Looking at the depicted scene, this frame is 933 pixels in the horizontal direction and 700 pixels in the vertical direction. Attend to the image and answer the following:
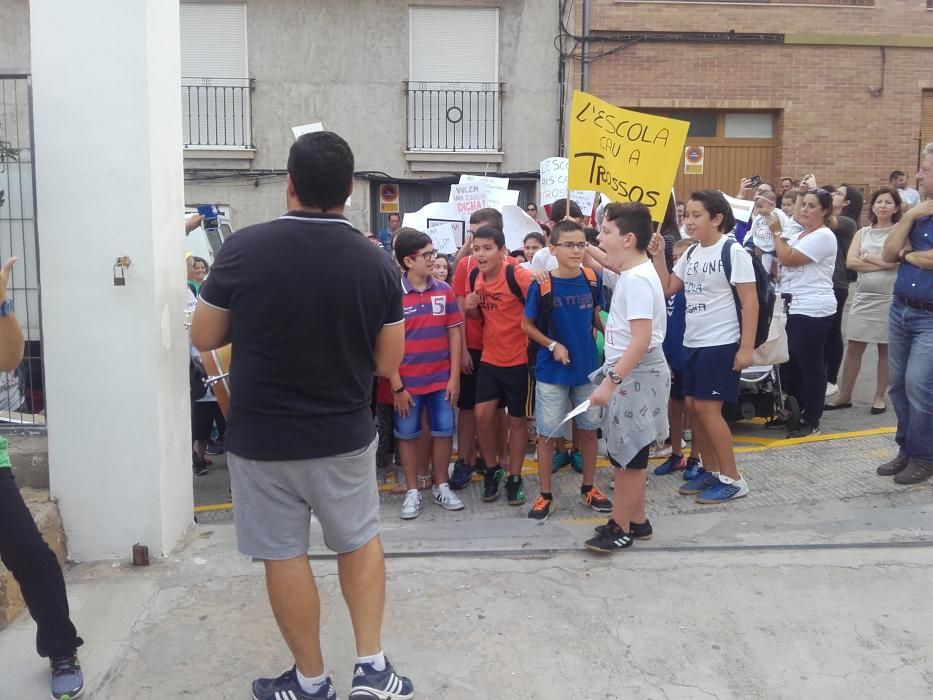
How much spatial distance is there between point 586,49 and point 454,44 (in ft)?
7.91

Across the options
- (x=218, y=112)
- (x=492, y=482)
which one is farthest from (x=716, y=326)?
(x=218, y=112)

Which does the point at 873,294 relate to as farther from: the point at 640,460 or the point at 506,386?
the point at 640,460

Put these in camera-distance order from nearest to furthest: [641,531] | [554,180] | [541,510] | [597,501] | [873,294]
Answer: [641,531] < [541,510] < [597,501] < [873,294] < [554,180]

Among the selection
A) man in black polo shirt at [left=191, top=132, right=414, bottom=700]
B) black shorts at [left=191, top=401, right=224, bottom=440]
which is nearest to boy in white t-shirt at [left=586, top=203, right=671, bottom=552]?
man in black polo shirt at [left=191, top=132, right=414, bottom=700]

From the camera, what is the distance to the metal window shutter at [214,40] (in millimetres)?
15891

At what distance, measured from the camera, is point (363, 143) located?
16422 millimetres

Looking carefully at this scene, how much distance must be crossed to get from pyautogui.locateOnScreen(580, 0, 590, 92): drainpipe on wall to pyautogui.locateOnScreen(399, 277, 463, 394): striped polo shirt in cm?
1147

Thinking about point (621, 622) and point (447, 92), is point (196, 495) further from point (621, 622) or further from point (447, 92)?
point (447, 92)

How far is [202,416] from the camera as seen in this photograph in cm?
643

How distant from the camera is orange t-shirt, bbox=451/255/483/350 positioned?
225 inches

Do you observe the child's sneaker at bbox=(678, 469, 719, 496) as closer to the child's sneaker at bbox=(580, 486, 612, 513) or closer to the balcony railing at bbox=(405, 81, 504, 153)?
the child's sneaker at bbox=(580, 486, 612, 513)

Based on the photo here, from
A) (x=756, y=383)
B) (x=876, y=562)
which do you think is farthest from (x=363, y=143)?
(x=876, y=562)

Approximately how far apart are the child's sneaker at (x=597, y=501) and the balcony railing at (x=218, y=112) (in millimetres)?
13053

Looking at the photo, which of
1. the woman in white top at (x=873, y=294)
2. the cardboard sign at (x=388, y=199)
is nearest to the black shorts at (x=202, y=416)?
the woman in white top at (x=873, y=294)
